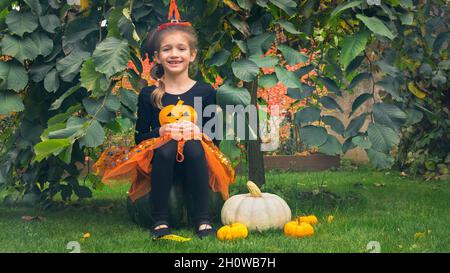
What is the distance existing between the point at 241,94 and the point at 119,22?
592 mm

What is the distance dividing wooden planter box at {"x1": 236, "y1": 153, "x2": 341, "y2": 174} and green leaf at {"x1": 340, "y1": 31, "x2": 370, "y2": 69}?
3.61 m

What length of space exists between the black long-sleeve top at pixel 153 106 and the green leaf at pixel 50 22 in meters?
0.51

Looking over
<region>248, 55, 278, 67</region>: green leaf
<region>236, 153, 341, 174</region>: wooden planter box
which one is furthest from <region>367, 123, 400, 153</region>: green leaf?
<region>236, 153, 341, 174</region>: wooden planter box

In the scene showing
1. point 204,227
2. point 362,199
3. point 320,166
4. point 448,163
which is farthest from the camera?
point 320,166

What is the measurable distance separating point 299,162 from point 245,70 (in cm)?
377

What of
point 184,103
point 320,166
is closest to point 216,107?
point 184,103

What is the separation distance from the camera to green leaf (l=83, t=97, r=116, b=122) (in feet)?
8.58

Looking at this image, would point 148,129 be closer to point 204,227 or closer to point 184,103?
point 184,103

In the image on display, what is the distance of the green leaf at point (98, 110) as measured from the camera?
2615 millimetres

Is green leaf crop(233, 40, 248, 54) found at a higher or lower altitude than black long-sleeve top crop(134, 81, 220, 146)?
higher

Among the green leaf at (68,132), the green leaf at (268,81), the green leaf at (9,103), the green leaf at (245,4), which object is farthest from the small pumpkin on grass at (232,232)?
the green leaf at (9,103)

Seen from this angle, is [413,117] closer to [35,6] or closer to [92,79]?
[92,79]

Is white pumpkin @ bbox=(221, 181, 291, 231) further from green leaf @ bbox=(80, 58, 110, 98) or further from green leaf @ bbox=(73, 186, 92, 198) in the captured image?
green leaf @ bbox=(73, 186, 92, 198)

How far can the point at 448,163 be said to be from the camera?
17.1 feet
